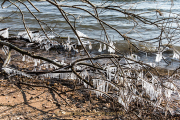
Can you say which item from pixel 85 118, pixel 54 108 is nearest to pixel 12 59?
pixel 54 108

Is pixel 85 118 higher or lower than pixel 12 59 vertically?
lower

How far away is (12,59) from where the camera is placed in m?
5.19

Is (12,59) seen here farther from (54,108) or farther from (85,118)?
(85,118)

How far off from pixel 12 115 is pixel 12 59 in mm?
2676

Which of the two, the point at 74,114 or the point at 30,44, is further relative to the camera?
the point at 30,44

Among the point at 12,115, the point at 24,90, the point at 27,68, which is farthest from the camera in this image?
the point at 27,68

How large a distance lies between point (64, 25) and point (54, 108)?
810 centimetres

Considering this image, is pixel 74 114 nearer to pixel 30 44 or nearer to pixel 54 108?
pixel 54 108

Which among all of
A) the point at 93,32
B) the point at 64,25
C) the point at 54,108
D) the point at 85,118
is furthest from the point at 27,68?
the point at 64,25

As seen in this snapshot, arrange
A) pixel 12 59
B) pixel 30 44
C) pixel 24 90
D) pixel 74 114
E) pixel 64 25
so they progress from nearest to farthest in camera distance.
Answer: pixel 74 114 < pixel 24 90 < pixel 12 59 < pixel 30 44 < pixel 64 25

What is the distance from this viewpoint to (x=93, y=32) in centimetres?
963

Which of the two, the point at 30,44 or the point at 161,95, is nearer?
the point at 161,95

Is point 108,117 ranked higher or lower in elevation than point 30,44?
lower

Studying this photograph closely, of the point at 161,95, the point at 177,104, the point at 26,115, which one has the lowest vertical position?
the point at 177,104
